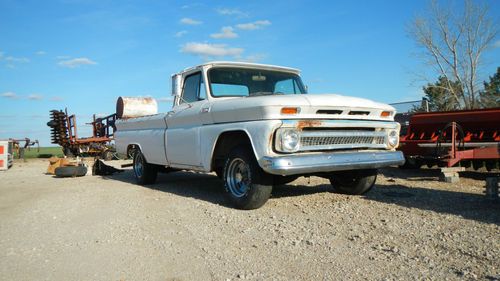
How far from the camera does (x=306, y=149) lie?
463cm

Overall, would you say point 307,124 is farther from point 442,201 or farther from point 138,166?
point 138,166

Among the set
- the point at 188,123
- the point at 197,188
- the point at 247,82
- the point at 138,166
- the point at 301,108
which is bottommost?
the point at 197,188

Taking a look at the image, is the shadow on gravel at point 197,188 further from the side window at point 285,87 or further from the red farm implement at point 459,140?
the red farm implement at point 459,140

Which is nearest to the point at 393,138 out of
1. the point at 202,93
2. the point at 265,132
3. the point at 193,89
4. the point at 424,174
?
the point at 265,132

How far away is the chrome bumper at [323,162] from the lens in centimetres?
432

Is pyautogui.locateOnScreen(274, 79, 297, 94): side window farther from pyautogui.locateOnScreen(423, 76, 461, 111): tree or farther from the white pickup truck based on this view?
pyautogui.locateOnScreen(423, 76, 461, 111): tree

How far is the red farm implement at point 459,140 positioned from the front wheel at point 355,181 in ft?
7.44

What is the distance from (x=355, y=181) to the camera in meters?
5.87

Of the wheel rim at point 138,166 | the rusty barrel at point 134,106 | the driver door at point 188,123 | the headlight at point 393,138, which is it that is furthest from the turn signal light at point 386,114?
the rusty barrel at point 134,106

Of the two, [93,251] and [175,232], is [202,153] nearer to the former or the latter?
[175,232]

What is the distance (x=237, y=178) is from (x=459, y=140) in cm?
513

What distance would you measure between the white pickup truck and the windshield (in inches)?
0.6

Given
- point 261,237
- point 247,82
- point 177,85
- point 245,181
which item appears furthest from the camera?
point 177,85

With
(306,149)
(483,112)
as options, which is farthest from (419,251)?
(483,112)
